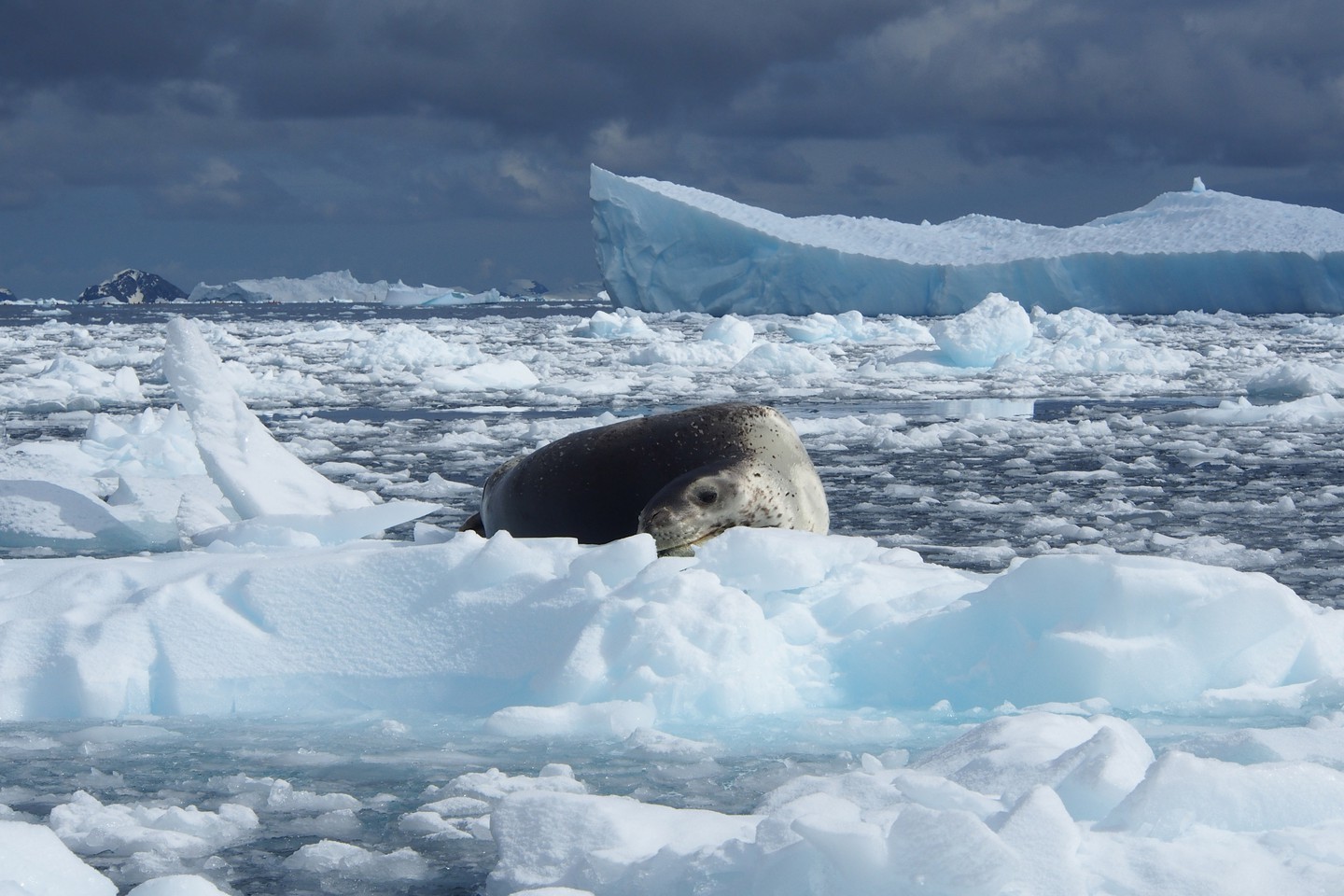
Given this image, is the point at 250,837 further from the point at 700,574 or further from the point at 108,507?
the point at 108,507

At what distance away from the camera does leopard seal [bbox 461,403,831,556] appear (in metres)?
4.16

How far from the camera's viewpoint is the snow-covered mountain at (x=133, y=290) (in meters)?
92.4

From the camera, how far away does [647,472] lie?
428 centimetres

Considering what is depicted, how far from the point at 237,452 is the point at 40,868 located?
3.25m

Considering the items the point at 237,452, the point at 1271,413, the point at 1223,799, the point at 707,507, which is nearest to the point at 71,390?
the point at 237,452

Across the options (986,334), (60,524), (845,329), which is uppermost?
(845,329)

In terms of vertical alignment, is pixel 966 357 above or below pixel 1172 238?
below

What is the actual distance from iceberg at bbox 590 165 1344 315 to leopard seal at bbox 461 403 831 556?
2105cm

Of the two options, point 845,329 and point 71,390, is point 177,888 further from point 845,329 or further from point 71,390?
point 845,329

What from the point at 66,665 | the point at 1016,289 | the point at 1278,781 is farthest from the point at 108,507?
the point at 1016,289

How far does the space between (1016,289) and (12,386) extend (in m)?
18.6

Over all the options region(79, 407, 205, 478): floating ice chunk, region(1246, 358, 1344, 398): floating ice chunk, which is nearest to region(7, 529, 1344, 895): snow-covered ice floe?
region(79, 407, 205, 478): floating ice chunk

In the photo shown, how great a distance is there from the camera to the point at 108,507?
471 cm

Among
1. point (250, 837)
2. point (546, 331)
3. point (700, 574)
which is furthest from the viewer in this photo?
point (546, 331)
